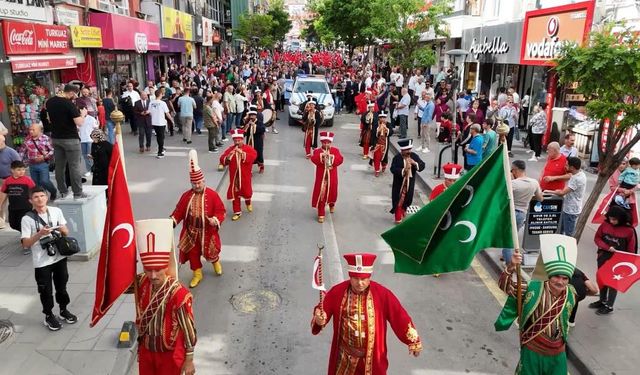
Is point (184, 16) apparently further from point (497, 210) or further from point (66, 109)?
point (497, 210)

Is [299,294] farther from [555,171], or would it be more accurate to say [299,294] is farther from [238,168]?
[555,171]

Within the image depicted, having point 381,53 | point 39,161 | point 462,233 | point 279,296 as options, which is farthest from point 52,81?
point 381,53

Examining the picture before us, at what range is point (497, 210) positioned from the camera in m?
4.37

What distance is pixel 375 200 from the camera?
11664 millimetres

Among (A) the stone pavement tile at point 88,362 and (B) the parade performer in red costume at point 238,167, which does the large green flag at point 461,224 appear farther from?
(B) the parade performer in red costume at point 238,167

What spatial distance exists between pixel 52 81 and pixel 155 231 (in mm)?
14325

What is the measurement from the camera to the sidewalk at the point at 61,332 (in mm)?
5293

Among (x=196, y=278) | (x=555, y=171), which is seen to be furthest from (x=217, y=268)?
(x=555, y=171)

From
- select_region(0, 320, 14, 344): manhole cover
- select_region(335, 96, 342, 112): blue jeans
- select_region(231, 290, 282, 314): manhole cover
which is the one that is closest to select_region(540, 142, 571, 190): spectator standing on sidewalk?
select_region(231, 290, 282, 314): manhole cover

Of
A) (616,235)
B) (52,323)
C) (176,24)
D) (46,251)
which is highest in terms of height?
(176,24)

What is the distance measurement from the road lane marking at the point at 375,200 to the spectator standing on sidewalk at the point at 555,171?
12.0 ft

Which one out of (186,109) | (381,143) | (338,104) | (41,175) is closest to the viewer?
(41,175)

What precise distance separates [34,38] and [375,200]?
32.5 ft

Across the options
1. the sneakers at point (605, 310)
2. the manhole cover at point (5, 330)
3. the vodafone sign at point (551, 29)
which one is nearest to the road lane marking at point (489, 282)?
the sneakers at point (605, 310)
